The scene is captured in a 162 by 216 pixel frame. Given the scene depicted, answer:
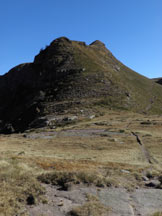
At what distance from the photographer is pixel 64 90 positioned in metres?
79.8

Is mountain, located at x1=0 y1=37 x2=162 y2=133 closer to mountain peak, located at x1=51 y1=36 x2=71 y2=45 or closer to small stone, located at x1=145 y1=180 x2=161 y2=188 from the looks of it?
mountain peak, located at x1=51 y1=36 x2=71 y2=45

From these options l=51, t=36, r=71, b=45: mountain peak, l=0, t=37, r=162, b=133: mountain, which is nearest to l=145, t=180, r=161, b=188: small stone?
l=0, t=37, r=162, b=133: mountain

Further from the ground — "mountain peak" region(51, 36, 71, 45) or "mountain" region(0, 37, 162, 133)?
"mountain peak" region(51, 36, 71, 45)

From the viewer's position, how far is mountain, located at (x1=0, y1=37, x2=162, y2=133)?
68863 mm

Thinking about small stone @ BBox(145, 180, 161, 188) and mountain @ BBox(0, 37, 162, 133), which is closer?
small stone @ BBox(145, 180, 161, 188)

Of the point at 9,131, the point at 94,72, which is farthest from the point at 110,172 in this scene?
the point at 94,72

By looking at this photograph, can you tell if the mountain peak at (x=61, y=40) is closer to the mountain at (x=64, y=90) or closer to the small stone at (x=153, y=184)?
the mountain at (x=64, y=90)

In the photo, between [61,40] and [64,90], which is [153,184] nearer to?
[64,90]

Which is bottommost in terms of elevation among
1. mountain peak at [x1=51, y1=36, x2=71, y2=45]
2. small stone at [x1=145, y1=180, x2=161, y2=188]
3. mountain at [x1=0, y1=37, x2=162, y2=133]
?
small stone at [x1=145, y1=180, x2=161, y2=188]

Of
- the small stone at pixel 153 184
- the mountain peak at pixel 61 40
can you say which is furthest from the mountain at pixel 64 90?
the small stone at pixel 153 184

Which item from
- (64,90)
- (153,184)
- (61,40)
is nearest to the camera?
(153,184)

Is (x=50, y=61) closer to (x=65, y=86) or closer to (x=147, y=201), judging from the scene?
(x=65, y=86)

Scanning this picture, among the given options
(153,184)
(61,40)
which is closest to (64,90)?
(61,40)

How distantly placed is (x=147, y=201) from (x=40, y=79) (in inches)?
3685
